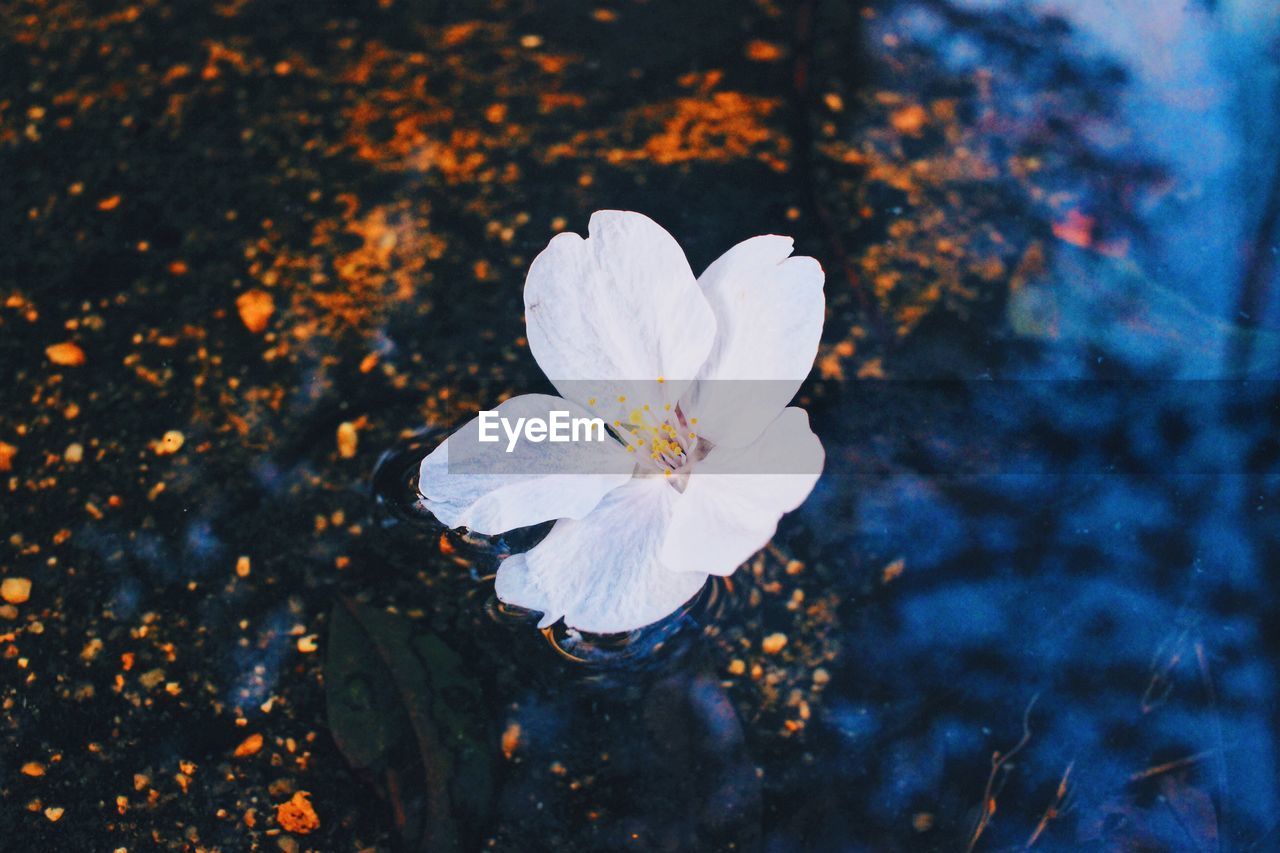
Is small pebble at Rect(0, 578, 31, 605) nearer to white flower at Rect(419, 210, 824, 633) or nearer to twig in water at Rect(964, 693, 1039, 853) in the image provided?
white flower at Rect(419, 210, 824, 633)

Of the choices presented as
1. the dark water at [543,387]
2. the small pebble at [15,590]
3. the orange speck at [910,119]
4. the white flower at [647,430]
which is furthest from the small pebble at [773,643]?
the small pebble at [15,590]

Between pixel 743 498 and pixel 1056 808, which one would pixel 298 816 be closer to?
pixel 743 498

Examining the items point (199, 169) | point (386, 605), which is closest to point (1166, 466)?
point (386, 605)

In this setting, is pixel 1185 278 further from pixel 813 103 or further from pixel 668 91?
pixel 668 91

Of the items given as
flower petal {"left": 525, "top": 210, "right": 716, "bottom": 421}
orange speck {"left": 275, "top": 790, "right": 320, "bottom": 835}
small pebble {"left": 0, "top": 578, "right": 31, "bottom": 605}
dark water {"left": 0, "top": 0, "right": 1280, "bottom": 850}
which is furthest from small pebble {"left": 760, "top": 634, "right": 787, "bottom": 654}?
small pebble {"left": 0, "top": 578, "right": 31, "bottom": 605}

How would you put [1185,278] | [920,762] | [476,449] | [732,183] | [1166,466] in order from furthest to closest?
[732,183], [1185,278], [1166,466], [920,762], [476,449]

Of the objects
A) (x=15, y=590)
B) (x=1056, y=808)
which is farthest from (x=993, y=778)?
(x=15, y=590)
